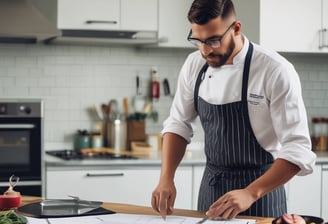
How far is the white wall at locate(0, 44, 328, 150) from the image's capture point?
5.13 m

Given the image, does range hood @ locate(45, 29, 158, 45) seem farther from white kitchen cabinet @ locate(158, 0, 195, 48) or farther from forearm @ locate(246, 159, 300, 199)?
forearm @ locate(246, 159, 300, 199)

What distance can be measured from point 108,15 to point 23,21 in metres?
0.65

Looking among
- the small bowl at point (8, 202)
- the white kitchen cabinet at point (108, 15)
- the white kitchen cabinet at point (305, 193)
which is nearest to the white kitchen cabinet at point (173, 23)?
the white kitchen cabinet at point (108, 15)

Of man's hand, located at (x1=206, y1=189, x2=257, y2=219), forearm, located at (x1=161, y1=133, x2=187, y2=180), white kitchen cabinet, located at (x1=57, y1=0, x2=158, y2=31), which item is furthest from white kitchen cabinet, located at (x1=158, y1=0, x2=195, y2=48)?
man's hand, located at (x1=206, y1=189, x2=257, y2=219)

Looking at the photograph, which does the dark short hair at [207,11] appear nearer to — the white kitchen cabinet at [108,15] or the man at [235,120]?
the man at [235,120]

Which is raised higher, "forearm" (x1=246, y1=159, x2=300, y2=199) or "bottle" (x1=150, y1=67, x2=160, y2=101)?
"bottle" (x1=150, y1=67, x2=160, y2=101)

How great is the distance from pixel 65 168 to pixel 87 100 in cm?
84

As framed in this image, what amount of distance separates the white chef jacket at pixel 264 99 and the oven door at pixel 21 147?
1.62 m

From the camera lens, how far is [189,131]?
10.5ft

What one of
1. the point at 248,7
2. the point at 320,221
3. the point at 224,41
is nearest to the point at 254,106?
the point at 224,41

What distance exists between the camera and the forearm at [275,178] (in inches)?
106

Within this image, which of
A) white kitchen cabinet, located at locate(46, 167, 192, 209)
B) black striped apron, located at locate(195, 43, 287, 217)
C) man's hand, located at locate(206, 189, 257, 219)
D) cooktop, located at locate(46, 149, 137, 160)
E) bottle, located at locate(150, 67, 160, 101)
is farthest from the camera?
bottle, located at locate(150, 67, 160, 101)

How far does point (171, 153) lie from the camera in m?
3.11

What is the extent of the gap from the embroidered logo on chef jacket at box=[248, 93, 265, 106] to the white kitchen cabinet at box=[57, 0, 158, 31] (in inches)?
80.0
